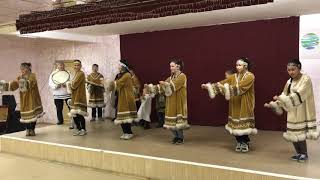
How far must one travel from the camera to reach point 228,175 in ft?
12.8

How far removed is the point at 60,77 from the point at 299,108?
4.72 meters

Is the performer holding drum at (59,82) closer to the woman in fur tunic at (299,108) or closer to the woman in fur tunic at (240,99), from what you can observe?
the woman in fur tunic at (240,99)

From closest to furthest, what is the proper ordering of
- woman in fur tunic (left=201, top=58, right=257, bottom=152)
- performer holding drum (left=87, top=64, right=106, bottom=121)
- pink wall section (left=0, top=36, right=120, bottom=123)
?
woman in fur tunic (left=201, top=58, right=257, bottom=152) < performer holding drum (left=87, top=64, right=106, bottom=121) < pink wall section (left=0, top=36, right=120, bottom=123)

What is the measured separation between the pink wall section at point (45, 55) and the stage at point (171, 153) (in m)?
2.35

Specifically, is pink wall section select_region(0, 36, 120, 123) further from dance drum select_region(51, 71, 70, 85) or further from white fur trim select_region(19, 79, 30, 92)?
white fur trim select_region(19, 79, 30, 92)

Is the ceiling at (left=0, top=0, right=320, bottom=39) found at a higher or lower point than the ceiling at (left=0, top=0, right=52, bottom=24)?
lower

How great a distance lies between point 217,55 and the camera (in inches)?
258

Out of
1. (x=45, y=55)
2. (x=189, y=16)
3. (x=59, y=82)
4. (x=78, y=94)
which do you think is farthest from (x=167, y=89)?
(x=45, y=55)

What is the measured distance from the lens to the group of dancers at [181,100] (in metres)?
4.07

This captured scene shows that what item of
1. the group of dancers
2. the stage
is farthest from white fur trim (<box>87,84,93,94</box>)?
the stage

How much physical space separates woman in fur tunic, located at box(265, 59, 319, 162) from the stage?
0.31m

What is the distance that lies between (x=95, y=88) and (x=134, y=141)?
211 cm

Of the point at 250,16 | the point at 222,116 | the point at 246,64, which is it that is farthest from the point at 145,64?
the point at 246,64

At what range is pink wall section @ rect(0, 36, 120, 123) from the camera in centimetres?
848
